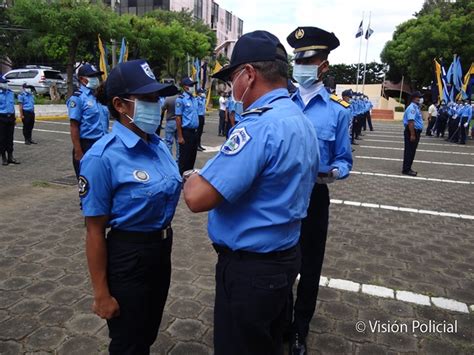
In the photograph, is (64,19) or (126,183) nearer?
(126,183)

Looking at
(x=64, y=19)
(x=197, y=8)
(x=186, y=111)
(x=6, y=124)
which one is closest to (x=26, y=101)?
(x=6, y=124)

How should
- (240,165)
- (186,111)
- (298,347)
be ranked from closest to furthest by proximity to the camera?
(240,165) < (298,347) < (186,111)

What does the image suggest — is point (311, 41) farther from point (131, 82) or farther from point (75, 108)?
point (75, 108)

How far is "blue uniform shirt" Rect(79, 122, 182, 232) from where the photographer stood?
174cm

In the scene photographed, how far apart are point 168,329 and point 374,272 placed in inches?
85.9

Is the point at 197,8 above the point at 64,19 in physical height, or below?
above

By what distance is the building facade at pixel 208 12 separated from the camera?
5369cm

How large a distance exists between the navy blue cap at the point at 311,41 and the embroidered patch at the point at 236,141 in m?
1.47

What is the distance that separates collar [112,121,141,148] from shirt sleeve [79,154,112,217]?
152 millimetres

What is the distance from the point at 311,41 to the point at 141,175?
159cm

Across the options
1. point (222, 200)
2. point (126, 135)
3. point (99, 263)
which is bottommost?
point (99, 263)

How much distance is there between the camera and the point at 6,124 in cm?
869

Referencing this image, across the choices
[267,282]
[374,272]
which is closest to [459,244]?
[374,272]

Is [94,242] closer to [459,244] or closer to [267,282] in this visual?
[267,282]
